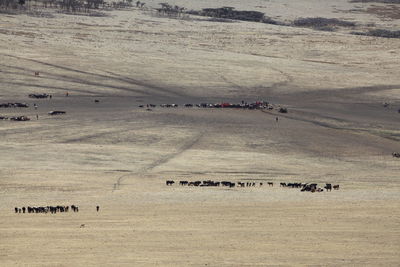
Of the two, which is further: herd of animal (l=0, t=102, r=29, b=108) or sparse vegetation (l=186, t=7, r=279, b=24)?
sparse vegetation (l=186, t=7, r=279, b=24)

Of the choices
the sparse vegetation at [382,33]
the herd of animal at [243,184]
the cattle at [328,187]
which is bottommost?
the herd of animal at [243,184]

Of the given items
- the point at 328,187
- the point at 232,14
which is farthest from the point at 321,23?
the point at 328,187

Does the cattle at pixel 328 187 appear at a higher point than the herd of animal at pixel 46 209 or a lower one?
higher

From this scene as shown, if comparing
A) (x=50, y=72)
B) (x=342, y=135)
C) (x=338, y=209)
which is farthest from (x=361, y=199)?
(x=50, y=72)

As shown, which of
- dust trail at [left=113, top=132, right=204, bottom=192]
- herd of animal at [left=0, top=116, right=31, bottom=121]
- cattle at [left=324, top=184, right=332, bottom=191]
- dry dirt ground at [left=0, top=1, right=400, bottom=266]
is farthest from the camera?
herd of animal at [left=0, top=116, right=31, bottom=121]

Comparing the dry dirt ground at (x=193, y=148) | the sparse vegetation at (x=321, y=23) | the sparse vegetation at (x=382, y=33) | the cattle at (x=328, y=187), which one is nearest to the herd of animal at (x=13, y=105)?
the dry dirt ground at (x=193, y=148)

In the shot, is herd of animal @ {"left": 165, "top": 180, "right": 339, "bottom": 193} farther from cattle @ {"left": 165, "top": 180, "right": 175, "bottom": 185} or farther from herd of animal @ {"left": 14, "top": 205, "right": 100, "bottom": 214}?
herd of animal @ {"left": 14, "top": 205, "right": 100, "bottom": 214}

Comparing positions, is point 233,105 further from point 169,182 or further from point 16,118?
point 169,182

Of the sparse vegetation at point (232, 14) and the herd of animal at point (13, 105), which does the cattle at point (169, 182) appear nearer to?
the herd of animal at point (13, 105)

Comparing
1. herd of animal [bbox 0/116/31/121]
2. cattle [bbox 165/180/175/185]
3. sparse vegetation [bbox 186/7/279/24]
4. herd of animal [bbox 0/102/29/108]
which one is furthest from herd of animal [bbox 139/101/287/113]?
sparse vegetation [bbox 186/7/279/24]
